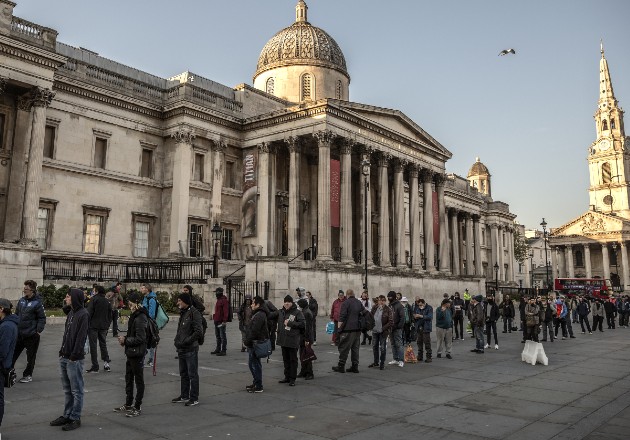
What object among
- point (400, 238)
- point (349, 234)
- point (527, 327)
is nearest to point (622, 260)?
point (400, 238)

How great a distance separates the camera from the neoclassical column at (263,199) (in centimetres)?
3579

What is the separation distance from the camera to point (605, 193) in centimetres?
11438

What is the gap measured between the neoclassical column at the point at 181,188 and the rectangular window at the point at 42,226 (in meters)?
7.01

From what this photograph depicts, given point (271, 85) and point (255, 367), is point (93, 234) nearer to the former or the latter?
point (271, 85)

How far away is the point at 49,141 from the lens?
2984cm

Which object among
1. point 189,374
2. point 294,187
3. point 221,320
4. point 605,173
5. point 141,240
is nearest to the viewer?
point 189,374

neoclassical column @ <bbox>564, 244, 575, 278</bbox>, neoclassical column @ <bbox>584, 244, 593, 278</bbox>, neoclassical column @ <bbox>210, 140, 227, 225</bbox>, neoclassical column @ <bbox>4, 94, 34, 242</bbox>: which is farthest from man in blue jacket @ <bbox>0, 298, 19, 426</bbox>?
neoclassical column @ <bbox>564, 244, 575, 278</bbox>

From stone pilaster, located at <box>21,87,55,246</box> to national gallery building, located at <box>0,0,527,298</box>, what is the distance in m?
0.08

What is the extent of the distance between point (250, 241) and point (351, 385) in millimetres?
26126

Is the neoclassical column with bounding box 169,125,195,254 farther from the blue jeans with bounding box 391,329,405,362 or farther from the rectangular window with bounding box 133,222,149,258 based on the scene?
the blue jeans with bounding box 391,329,405,362

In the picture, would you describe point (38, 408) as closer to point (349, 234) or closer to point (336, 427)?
point (336, 427)

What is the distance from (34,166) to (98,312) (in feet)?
56.2

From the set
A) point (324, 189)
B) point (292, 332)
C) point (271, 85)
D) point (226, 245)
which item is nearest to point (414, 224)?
point (324, 189)

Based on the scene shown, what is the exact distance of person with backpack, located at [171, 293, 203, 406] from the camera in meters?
8.72
